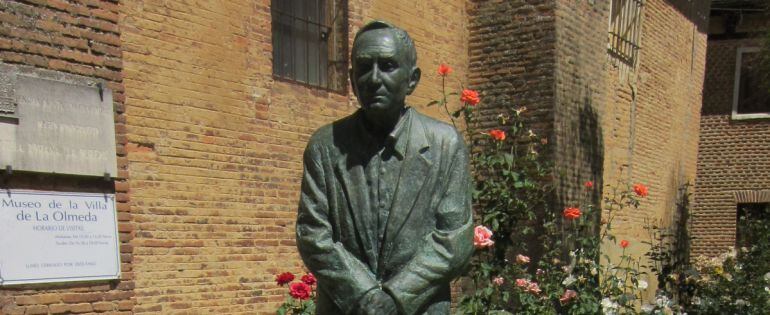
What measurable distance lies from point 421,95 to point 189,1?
343 cm

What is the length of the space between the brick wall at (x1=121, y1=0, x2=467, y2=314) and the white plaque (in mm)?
292

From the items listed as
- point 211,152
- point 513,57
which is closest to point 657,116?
point 513,57

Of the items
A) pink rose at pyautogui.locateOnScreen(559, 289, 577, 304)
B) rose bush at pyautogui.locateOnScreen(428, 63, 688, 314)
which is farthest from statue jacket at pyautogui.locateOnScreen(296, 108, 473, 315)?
pink rose at pyautogui.locateOnScreen(559, 289, 577, 304)

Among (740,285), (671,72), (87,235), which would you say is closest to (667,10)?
(671,72)

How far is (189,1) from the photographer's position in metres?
6.60

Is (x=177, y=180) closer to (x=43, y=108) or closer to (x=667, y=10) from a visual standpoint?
(x=43, y=108)

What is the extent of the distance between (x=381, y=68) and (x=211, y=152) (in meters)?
4.54

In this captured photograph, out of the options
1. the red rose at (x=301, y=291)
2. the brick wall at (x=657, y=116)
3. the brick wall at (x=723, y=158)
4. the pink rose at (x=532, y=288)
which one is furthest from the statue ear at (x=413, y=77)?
the brick wall at (x=723, y=158)

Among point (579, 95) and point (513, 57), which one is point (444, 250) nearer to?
point (513, 57)

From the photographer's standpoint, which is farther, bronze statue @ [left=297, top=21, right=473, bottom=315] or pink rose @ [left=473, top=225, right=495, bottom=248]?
pink rose @ [left=473, top=225, right=495, bottom=248]

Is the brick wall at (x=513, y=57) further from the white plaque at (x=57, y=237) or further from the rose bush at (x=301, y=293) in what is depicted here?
the white plaque at (x=57, y=237)

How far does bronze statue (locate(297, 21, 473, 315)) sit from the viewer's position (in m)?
2.51

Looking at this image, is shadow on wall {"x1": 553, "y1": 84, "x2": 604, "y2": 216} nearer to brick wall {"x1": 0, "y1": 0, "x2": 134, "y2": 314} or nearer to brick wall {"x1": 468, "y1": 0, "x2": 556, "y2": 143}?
brick wall {"x1": 468, "y1": 0, "x2": 556, "y2": 143}

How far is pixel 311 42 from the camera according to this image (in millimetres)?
8141
